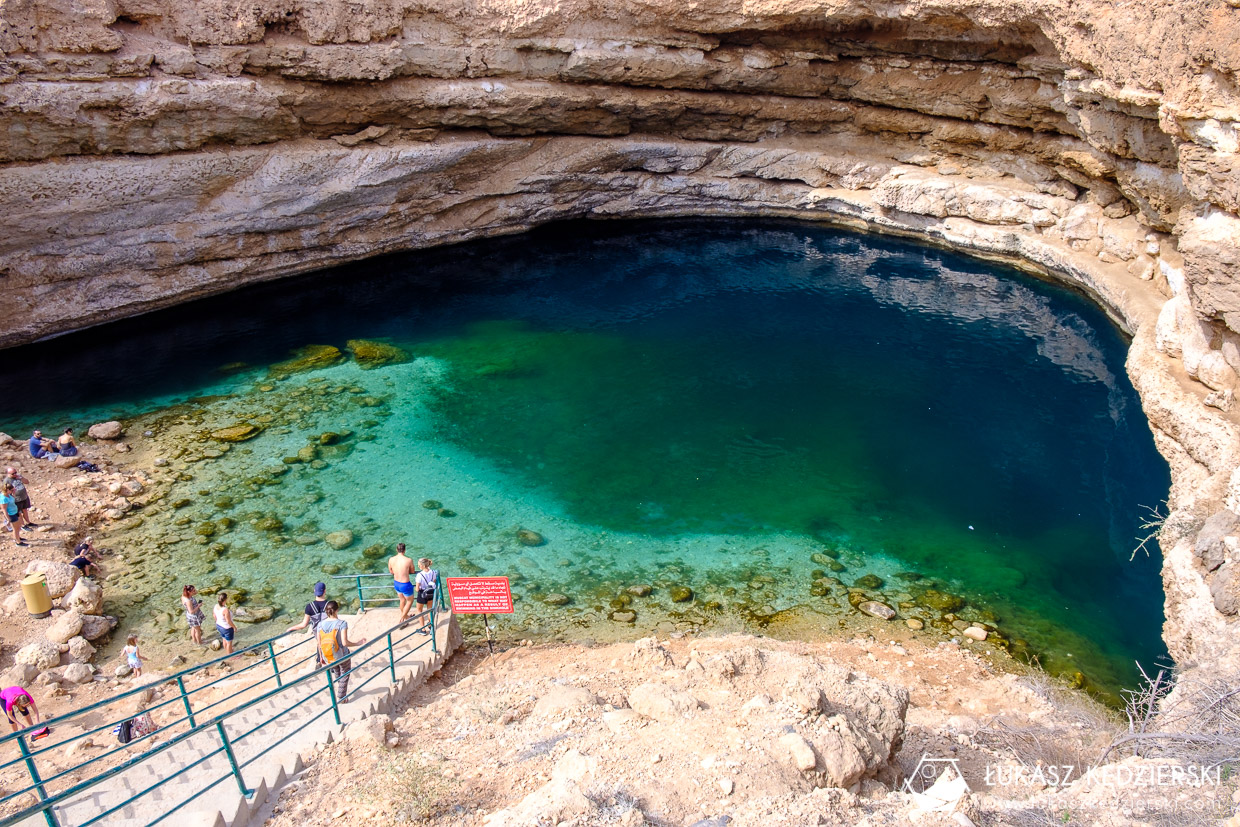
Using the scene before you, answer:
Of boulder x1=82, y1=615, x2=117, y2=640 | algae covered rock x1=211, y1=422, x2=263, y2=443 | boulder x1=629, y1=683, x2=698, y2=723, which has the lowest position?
boulder x1=82, y1=615, x2=117, y2=640

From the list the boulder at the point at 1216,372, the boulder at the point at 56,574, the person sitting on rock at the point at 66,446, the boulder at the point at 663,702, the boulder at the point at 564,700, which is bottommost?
the boulder at the point at 56,574

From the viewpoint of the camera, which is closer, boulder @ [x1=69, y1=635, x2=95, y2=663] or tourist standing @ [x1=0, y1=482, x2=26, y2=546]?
boulder @ [x1=69, y1=635, x2=95, y2=663]

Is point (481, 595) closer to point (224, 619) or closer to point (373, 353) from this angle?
point (224, 619)

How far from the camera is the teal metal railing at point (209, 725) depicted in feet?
25.3

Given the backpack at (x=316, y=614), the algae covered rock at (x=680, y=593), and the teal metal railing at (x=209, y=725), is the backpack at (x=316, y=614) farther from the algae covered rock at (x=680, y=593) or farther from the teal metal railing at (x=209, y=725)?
the algae covered rock at (x=680, y=593)

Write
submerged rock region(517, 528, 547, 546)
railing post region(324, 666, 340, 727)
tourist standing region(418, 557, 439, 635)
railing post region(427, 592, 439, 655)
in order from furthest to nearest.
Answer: submerged rock region(517, 528, 547, 546)
tourist standing region(418, 557, 439, 635)
railing post region(427, 592, 439, 655)
railing post region(324, 666, 340, 727)

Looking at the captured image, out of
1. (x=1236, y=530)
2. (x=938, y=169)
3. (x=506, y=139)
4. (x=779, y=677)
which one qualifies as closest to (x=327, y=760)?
(x=779, y=677)

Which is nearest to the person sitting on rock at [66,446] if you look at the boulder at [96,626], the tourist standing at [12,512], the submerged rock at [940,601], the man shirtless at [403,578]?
the tourist standing at [12,512]

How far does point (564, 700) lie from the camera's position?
31.9 feet

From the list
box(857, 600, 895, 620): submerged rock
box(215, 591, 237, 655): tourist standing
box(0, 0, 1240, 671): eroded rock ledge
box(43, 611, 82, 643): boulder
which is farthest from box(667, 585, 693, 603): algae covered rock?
box(43, 611, 82, 643): boulder

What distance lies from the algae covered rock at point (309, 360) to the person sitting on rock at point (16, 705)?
12239mm

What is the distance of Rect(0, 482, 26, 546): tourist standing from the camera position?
46.3 ft

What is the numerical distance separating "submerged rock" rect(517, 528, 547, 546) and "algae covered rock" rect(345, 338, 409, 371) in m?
8.57

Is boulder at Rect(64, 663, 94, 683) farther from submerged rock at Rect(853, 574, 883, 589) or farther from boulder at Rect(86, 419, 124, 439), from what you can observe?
submerged rock at Rect(853, 574, 883, 589)
